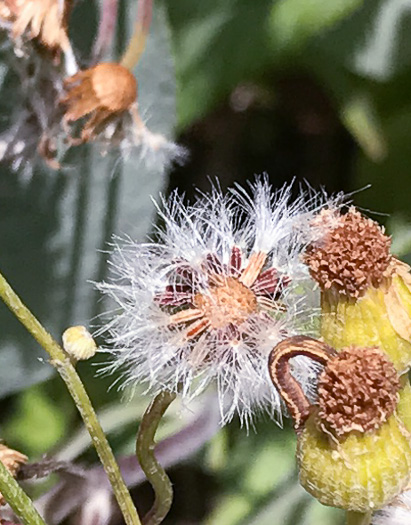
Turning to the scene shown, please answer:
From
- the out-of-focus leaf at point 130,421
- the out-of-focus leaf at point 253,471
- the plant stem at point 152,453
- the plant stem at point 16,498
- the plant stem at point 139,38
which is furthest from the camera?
the out-of-focus leaf at point 253,471

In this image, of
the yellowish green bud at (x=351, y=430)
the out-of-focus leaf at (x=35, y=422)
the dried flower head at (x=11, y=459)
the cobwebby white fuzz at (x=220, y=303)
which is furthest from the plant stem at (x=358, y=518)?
the out-of-focus leaf at (x=35, y=422)

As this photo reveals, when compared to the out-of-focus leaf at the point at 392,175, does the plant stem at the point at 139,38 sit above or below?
above

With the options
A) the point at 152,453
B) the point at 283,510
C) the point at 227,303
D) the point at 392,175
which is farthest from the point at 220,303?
the point at 392,175

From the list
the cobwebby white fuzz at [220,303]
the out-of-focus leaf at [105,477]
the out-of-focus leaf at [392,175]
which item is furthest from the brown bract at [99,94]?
the out-of-focus leaf at [392,175]

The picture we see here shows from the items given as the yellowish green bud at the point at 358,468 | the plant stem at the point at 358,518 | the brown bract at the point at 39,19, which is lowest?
the plant stem at the point at 358,518

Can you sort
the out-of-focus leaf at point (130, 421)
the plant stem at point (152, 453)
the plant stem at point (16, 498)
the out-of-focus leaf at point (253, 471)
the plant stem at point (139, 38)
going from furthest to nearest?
1. the out-of-focus leaf at point (253, 471)
2. the out-of-focus leaf at point (130, 421)
3. the plant stem at point (139, 38)
4. the plant stem at point (152, 453)
5. the plant stem at point (16, 498)

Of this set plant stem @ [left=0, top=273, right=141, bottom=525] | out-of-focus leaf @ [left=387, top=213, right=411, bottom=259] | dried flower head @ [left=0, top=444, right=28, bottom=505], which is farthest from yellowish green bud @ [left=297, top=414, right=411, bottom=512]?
out-of-focus leaf @ [left=387, top=213, right=411, bottom=259]

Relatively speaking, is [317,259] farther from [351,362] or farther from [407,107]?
[407,107]

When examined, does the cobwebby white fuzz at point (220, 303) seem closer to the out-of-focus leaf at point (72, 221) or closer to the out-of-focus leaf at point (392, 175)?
the out-of-focus leaf at point (72, 221)

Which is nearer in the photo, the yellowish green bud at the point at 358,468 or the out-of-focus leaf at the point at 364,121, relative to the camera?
the yellowish green bud at the point at 358,468
